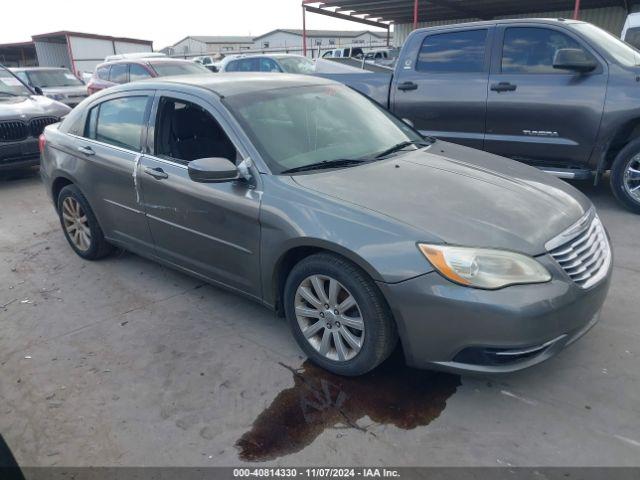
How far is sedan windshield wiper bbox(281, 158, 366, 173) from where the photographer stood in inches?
122

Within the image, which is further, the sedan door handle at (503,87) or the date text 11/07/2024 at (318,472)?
the sedan door handle at (503,87)

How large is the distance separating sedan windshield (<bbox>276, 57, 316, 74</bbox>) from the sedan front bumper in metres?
9.78

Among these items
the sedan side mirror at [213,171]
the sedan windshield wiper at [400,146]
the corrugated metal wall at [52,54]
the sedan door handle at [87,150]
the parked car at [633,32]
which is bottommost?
the corrugated metal wall at [52,54]

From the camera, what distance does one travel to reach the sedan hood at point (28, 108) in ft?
24.1

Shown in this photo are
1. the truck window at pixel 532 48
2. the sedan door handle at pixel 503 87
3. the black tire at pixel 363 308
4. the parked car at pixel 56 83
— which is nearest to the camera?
the black tire at pixel 363 308

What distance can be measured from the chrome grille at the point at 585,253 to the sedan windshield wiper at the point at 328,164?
1290 mm

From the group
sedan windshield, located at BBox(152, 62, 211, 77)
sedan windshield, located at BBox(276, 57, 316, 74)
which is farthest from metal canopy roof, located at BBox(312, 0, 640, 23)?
sedan windshield, located at BBox(152, 62, 211, 77)

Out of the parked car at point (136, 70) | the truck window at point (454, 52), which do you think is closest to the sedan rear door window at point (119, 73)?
the parked car at point (136, 70)

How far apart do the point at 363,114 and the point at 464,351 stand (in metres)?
2.06

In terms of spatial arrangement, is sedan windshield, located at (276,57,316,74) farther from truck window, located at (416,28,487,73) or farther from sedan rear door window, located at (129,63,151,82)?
truck window, located at (416,28,487,73)

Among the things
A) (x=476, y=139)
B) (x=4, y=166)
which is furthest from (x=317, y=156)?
(x=4, y=166)

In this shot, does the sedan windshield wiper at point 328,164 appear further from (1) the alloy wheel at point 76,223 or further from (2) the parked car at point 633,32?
(2) the parked car at point 633,32

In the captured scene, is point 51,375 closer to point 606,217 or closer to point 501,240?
point 501,240

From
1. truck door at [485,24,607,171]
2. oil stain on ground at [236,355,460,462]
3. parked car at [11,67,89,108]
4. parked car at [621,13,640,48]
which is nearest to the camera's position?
oil stain on ground at [236,355,460,462]
